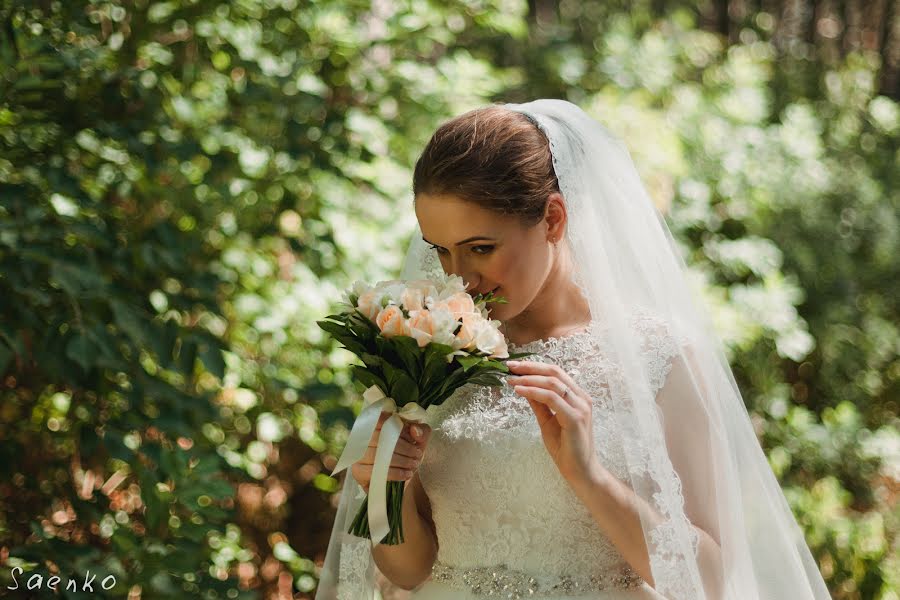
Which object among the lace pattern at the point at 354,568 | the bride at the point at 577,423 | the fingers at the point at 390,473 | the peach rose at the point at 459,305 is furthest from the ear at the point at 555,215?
the lace pattern at the point at 354,568

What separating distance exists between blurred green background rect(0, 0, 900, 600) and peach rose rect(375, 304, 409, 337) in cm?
87

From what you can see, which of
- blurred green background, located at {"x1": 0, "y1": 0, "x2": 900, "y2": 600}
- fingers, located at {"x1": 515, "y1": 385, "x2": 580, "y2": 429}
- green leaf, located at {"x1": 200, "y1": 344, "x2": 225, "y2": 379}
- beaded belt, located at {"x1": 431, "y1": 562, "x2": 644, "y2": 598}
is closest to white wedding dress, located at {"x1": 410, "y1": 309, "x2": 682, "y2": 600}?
beaded belt, located at {"x1": 431, "y1": 562, "x2": 644, "y2": 598}

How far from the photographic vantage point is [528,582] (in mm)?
2068

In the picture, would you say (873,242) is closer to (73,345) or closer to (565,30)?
(565,30)

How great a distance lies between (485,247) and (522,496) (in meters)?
0.54

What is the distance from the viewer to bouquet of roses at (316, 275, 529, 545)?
1817 mm

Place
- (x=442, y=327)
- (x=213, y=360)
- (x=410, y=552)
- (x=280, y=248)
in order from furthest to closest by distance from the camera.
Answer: (x=280, y=248) < (x=213, y=360) < (x=410, y=552) < (x=442, y=327)

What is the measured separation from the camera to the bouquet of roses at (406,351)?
1817mm

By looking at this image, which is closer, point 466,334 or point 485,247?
point 466,334

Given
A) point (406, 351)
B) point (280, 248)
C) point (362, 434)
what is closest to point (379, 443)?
point (362, 434)

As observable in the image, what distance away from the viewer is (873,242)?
552cm

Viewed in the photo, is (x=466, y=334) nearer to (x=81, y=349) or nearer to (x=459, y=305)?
(x=459, y=305)

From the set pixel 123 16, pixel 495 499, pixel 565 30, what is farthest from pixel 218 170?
pixel 565 30

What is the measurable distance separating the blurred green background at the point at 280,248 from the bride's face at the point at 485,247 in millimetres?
901
